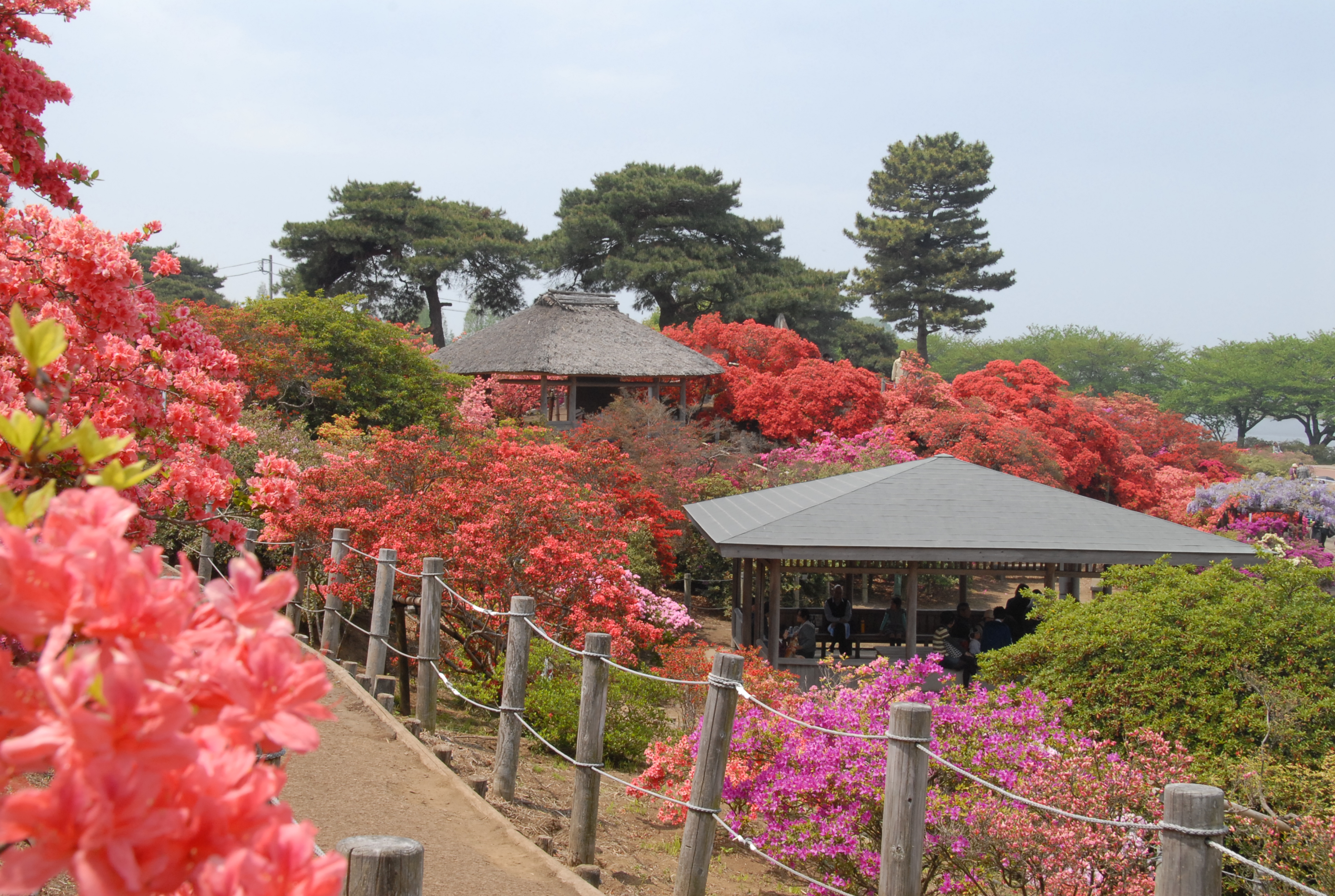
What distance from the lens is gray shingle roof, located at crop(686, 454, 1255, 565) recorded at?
11.1 meters

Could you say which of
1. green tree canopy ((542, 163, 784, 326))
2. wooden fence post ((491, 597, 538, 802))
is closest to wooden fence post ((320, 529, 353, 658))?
wooden fence post ((491, 597, 538, 802))

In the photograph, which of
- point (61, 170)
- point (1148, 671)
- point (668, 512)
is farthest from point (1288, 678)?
point (668, 512)

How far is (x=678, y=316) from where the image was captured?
36406 mm

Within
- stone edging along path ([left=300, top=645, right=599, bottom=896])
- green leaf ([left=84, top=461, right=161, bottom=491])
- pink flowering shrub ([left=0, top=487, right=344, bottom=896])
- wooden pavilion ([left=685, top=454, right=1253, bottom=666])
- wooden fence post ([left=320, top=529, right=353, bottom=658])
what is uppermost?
green leaf ([left=84, top=461, right=161, bottom=491])

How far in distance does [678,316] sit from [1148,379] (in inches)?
1120

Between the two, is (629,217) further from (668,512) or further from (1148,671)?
(1148,671)

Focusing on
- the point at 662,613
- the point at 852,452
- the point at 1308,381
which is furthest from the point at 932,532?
the point at 1308,381

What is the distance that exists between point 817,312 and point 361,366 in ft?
73.6

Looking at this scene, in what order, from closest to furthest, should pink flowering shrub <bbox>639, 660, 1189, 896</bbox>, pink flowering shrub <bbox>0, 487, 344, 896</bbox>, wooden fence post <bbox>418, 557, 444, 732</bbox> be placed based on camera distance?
pink flowering shrub <bbox>0, 487, 344, 896</bbox>, pink flowering shrub <bbox>639, 660, 1189, 896</bbox>, wooden fence post <bbox>418, 557, 444, 732</bbox>

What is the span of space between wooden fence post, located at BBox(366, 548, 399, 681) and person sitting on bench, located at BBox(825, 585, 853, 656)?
22.1ft

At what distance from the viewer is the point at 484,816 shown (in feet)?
17.4

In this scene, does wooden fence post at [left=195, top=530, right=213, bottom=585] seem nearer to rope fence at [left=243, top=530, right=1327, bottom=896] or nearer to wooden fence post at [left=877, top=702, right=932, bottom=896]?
rope fence at [left=243, top=530, right=1327, bottom=896]

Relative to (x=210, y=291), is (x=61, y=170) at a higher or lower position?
lower

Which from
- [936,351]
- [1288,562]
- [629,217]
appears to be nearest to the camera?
[1288,562]
